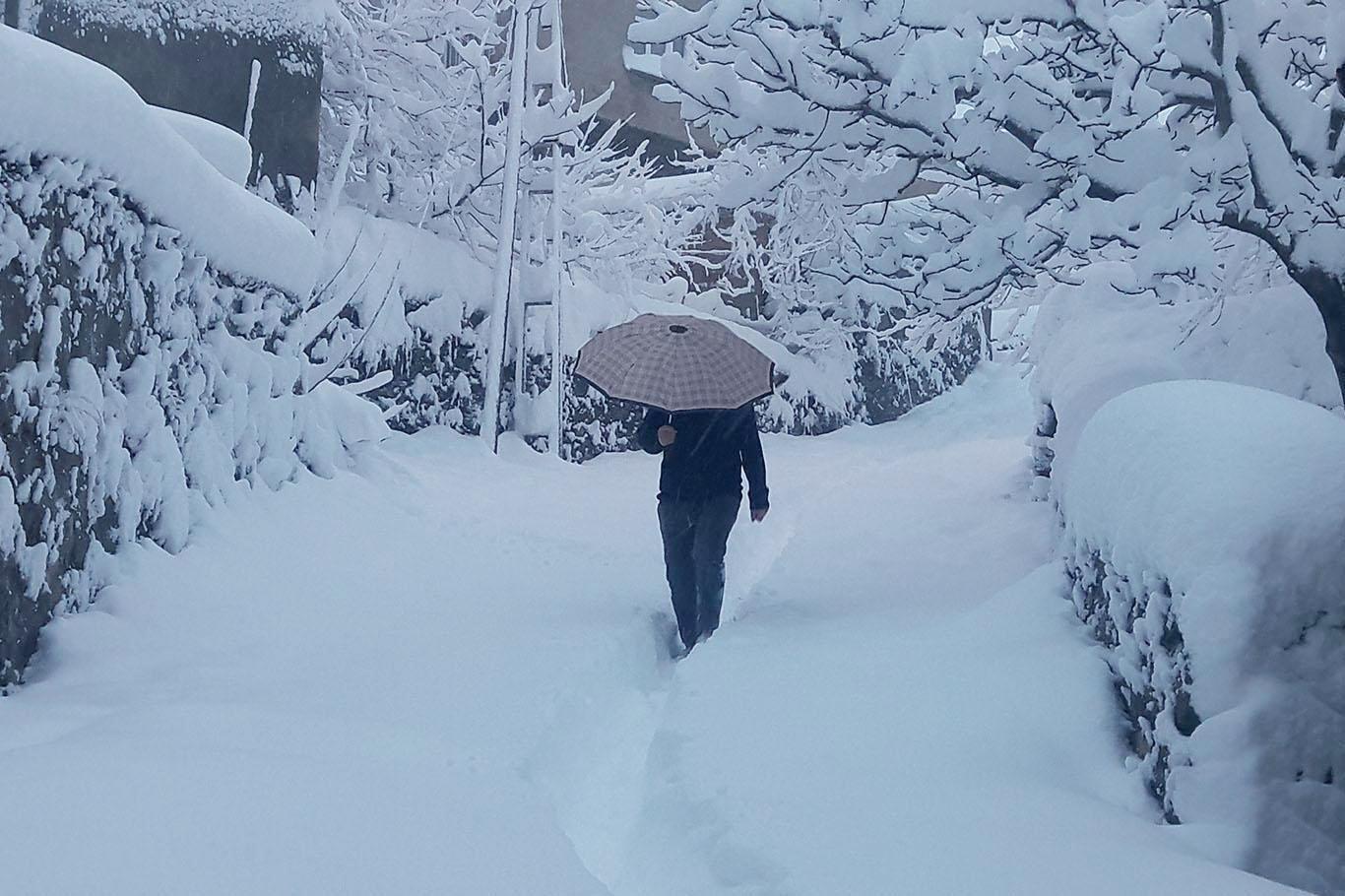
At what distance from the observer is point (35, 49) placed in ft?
11.4

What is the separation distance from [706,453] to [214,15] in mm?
7349

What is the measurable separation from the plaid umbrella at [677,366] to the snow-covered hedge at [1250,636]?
2589mm

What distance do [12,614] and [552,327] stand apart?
1073 centimetres

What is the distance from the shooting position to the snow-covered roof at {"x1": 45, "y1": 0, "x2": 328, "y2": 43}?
10.1 metres

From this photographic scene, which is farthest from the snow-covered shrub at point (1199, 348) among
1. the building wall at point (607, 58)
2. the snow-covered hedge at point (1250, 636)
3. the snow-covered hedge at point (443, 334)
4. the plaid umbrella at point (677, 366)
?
the building wall at point (607, 58)

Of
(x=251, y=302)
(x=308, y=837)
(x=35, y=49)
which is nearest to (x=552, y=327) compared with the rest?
(x=251, y=302)

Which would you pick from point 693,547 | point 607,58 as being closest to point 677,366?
point 693,547

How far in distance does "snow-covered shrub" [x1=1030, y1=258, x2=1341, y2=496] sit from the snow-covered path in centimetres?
104

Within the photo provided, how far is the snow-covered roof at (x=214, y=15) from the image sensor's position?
33.1 ft

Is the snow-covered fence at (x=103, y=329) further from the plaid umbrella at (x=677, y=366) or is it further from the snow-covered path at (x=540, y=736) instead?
the plaid umbrella at (x=677, y=366)

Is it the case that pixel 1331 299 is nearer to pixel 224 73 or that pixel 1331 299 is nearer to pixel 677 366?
pixel 677 366

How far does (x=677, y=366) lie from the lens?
5.79m

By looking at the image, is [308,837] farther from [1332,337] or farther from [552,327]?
[552,327]

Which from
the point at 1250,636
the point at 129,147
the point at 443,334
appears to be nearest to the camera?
the point at 1250,636
